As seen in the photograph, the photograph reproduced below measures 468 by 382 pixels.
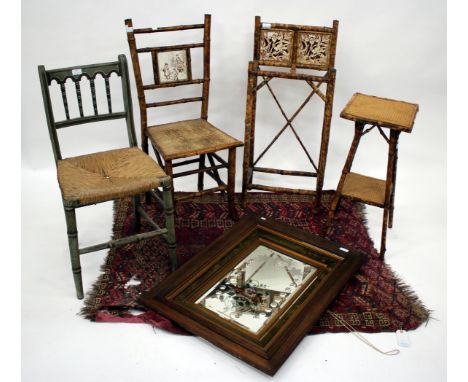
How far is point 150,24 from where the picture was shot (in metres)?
3.33

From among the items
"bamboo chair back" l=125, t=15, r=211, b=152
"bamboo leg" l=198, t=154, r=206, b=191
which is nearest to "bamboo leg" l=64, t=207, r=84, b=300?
"bamboo chair back" l=125, t=15, r=211, b=152

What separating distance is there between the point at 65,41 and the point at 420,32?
2332 mm

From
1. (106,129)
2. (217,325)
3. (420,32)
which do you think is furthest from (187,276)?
(420,32)

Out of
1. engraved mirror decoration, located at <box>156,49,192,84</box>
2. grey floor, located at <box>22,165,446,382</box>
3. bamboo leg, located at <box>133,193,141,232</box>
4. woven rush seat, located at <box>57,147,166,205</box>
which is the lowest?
grey floor, located at <box>22,165,446,382</box>

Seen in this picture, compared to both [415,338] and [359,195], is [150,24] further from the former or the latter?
[415,338]

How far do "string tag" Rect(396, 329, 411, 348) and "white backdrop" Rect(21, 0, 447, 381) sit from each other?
35 mm

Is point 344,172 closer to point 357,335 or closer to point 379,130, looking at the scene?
point 379,130

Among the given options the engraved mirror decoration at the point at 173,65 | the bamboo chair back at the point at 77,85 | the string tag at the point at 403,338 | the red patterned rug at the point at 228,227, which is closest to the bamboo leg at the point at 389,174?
the red patterned rug at the point at 228,227

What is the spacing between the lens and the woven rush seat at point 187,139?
2.84m

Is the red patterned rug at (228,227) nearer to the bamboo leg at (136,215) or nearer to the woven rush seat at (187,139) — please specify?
the bamboo leg at (136,215)

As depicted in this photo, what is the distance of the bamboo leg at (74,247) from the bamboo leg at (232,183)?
100cm

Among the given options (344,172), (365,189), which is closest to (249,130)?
(344,172)

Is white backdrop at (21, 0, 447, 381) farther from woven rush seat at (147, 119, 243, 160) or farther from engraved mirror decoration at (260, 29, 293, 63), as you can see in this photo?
woven rush seat at (147, 119, 243, 160)

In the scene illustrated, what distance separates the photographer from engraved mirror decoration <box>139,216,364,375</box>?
2305 millimetres
